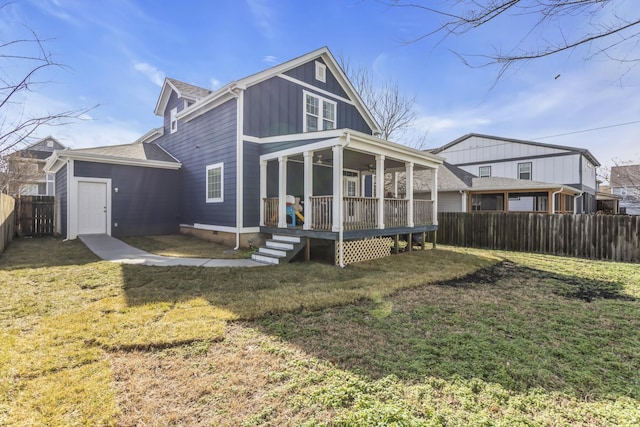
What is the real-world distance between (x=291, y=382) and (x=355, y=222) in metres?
5.96

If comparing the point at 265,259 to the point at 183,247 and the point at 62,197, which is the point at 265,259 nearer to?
the point at 183,247

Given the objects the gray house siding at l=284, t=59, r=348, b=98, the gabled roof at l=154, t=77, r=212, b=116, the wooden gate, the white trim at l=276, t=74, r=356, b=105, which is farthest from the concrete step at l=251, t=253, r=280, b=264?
the wooden gate

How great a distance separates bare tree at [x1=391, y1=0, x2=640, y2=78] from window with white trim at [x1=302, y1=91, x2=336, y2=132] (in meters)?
8.79

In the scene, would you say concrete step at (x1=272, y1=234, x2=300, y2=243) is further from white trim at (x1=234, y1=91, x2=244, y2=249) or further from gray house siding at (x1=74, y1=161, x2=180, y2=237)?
gray house siding at (x1=74, y1=161, x2=180, y2=237)

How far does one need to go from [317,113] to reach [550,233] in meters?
9.72

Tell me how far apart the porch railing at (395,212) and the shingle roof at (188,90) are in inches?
381

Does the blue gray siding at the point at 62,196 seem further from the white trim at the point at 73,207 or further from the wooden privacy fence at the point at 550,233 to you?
the wooden privacy fence at the point at 550,233

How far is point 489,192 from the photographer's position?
1758 cm

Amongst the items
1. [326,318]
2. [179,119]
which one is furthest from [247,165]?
[326,318]

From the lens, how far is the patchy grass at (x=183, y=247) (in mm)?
8552

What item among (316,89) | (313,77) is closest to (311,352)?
(316,89)

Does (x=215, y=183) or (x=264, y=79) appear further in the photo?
(x=215, y=183)

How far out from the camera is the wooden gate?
12844mm

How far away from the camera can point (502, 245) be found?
1179 centimetres
